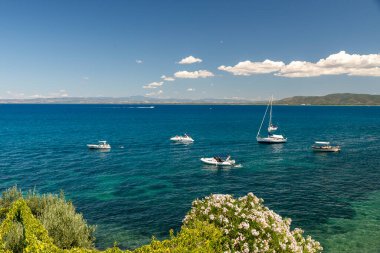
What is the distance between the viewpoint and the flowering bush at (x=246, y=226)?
61.5ft

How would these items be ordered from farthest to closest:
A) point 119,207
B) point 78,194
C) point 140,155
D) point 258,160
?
point 140,155 < point 258,160 < point 78,194 < point 119,207

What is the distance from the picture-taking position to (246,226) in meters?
19.1

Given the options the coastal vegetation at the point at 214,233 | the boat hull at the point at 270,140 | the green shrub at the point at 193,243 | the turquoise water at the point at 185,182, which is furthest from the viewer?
the boat hull at the point at 270,140

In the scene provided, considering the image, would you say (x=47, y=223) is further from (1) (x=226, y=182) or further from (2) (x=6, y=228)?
(1) (x=226, y=182)

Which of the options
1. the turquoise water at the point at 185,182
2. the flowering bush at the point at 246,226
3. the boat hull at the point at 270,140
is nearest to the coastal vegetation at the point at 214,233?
the flowering bush at the point at 246,226

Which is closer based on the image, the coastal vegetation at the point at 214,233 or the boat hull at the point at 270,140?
the coastal vegetation at the point at 214,233

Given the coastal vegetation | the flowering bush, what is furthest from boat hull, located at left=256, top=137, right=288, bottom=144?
the flowering bush

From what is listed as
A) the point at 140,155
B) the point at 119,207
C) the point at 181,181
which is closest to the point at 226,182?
the point at 181,181

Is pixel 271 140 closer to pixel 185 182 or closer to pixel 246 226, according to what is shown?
pixel 185 182

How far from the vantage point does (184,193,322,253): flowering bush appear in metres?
18.8

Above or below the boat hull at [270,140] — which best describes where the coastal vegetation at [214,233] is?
above

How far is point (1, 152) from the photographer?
87688 millimetres

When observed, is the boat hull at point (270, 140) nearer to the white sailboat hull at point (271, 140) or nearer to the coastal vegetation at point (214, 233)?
the white sailboat hull at point (271, 140)

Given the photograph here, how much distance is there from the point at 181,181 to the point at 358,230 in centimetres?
3310
